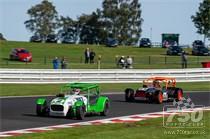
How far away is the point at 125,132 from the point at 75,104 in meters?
3.69

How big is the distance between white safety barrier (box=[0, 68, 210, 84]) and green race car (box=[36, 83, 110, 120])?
17.3 meters

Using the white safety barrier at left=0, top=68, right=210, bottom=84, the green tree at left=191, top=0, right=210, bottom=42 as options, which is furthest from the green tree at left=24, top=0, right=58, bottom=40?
the white safety barrier at left=0, top=68, right=210, bottom=84

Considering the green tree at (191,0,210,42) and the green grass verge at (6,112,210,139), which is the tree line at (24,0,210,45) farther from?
the green grass verge at (6,112,210,139)

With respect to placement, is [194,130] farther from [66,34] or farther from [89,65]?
[66,34]

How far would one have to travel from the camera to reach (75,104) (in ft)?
55.9

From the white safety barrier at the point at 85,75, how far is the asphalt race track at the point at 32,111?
9.94 meters

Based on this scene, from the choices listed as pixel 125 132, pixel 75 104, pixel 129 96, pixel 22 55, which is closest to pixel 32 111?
pixel 75 104

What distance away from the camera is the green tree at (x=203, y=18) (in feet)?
316

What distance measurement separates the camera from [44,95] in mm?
27219

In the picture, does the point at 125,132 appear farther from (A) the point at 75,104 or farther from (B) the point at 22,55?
(B) the point at 22,55

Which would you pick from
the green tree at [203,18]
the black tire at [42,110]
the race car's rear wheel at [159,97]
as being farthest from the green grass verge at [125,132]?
the green tree at [203,18]

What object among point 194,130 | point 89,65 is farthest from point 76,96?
point 89,65

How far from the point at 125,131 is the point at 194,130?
1747mm

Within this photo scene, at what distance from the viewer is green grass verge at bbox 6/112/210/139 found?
42.4 feet
